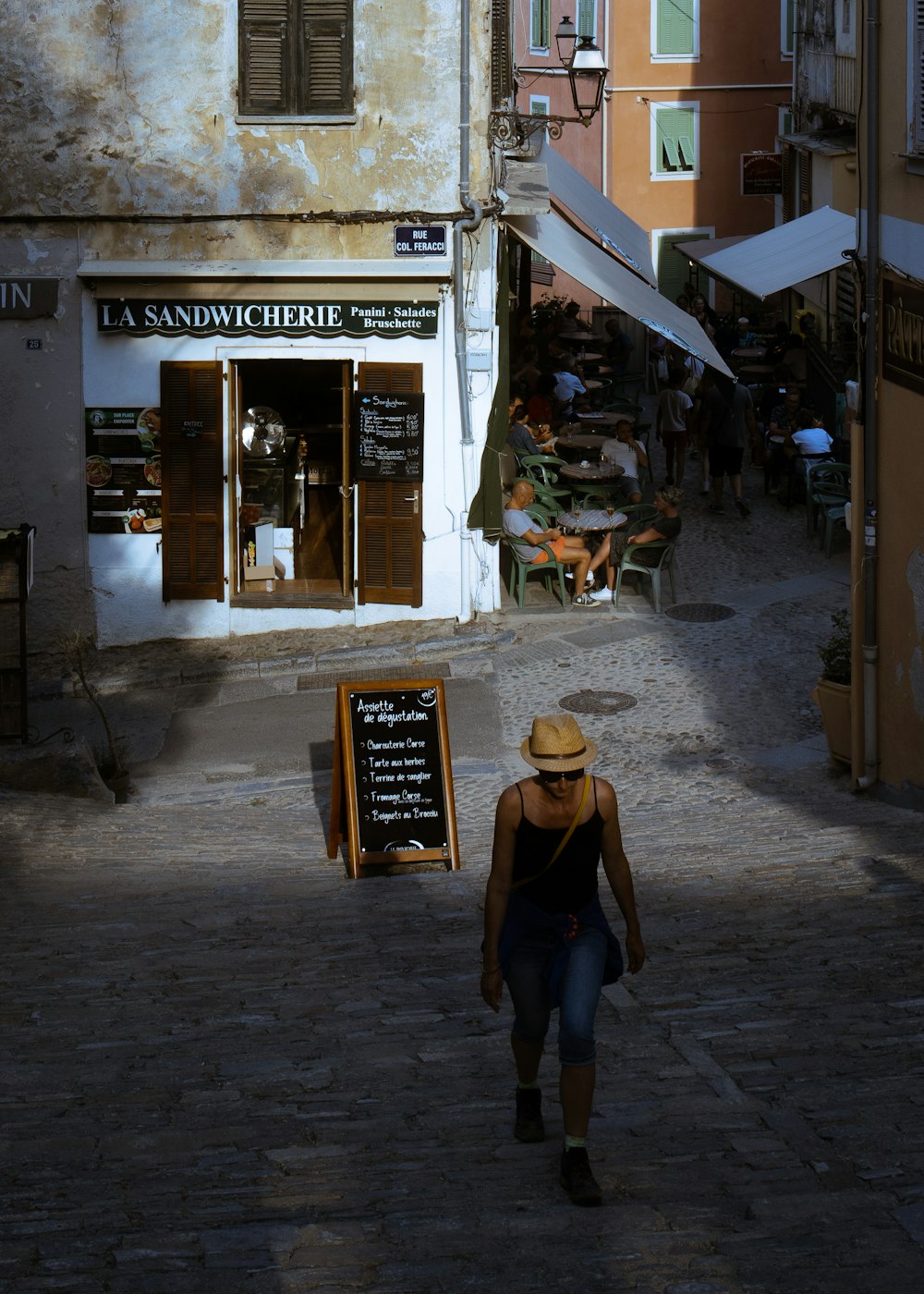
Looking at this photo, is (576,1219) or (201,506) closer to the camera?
(576,1219)

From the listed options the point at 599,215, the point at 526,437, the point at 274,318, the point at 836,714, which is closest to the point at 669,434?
the point at 526,437

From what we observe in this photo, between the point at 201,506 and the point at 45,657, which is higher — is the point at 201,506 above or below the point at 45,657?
above

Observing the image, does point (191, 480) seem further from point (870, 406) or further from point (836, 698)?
point (870, 406)

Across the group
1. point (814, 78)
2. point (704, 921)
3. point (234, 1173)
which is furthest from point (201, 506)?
point (814, 78)

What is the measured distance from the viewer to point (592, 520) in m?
16.1

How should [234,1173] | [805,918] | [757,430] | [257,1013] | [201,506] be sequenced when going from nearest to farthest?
[234,1173] < [257,1013] < [805,918] < [201,506] < [757,430]

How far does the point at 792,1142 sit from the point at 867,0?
7.99 meters

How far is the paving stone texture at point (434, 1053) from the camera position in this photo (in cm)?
462

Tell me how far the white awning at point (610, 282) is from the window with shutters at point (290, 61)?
231 cm

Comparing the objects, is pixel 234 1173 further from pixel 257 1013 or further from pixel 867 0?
pixel 867 0

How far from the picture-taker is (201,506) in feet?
51.4

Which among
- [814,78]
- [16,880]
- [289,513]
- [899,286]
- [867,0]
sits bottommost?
[16,880]

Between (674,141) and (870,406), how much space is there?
31058 mm

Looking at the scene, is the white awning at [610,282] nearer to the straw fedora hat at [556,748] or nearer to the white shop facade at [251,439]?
the white shop facade at [251,439]
